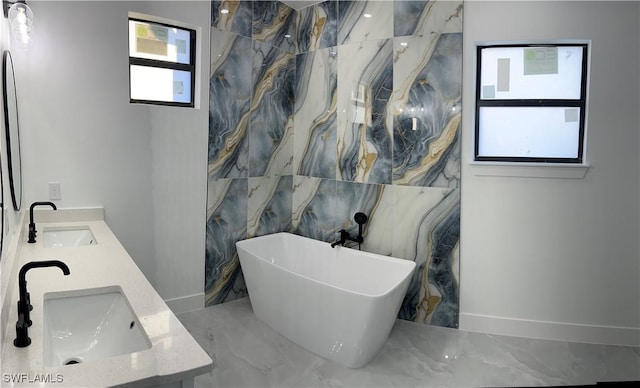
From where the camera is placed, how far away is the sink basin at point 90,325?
57.0 inches

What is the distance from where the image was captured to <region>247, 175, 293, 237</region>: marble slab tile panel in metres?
4.06

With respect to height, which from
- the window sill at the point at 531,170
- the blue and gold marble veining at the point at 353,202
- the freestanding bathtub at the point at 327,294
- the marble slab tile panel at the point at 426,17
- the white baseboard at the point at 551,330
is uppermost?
the marble slab tile panel at the point at 426,17

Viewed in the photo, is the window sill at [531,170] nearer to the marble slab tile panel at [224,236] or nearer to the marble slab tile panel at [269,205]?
the marble slab tile panel at [269,205]

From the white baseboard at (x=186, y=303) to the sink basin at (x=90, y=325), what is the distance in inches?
76.8

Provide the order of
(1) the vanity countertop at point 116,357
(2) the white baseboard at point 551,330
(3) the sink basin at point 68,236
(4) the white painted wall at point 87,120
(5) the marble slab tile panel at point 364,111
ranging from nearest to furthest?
(1) the vanity countertop at point 116,357 → (3) the sink basin at point 68,236 → (4) the white painted wall at point 87,120 → (2) the white baseboard at point 551,330 → (5) the marble slab tile panel at point 364,111

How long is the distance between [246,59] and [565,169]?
276 centimetres

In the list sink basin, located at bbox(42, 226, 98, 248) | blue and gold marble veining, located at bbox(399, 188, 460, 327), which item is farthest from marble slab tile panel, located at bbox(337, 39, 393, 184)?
sink basin, located at bbox(42, 226, 98, 248)

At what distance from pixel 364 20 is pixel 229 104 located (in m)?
1.38

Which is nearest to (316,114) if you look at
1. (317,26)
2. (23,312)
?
(317,26)

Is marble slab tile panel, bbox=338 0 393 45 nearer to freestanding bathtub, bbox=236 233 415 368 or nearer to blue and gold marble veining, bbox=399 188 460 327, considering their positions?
blue and gold marble veining, bbox=399 188 460 327

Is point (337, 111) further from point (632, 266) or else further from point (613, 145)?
point (632, 266)

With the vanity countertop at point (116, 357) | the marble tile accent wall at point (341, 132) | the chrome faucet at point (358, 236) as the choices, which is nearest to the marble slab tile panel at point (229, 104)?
the marble tile accent wall at point (341, 132)

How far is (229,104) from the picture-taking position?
375cm

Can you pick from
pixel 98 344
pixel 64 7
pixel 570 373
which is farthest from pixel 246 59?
pixel 570 373
